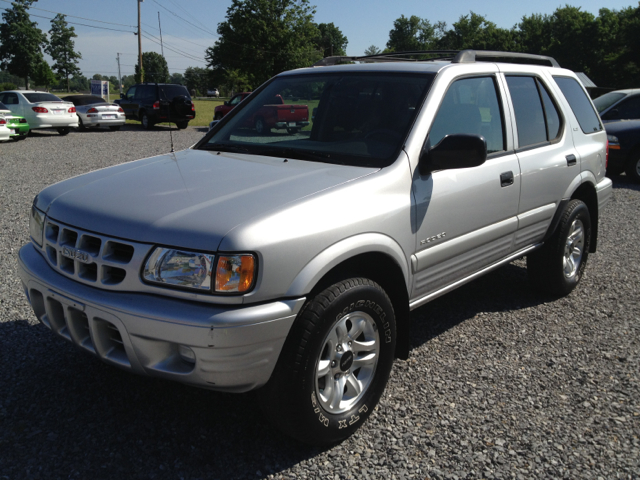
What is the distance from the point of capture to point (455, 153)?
2.94 m

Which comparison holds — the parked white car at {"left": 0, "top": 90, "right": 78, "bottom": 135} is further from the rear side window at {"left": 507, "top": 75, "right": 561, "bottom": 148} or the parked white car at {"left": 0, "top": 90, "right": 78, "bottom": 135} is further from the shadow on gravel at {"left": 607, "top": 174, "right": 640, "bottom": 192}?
the rear side window at {"left": 507, "top": 75, "right": 561, "bottom": 148}

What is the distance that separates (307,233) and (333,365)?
27.1 inches

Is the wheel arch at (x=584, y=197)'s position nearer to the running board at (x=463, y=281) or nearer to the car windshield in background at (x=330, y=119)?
the running board at (x=463, y=281)

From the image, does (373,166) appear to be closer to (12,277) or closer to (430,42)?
(12,277)

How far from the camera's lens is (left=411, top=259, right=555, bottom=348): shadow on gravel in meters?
4.22

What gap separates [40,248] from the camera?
295cm

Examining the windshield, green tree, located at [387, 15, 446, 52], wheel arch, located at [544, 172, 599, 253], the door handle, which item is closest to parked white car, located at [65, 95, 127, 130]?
the windshield

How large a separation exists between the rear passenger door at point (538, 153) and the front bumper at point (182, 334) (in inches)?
91.5

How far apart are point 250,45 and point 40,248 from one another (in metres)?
53.8

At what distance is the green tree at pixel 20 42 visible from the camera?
174 feet

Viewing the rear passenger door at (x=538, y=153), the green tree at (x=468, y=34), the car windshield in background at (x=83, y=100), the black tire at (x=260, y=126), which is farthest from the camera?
the green tree at (x=468, y=34)

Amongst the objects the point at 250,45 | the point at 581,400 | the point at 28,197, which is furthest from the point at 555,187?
the point at 250,45

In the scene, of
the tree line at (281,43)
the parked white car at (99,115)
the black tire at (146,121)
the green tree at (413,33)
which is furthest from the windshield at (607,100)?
the green tree at (413,33)

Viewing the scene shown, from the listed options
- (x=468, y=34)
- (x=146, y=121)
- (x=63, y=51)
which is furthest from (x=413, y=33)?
(x=146, y=121)
